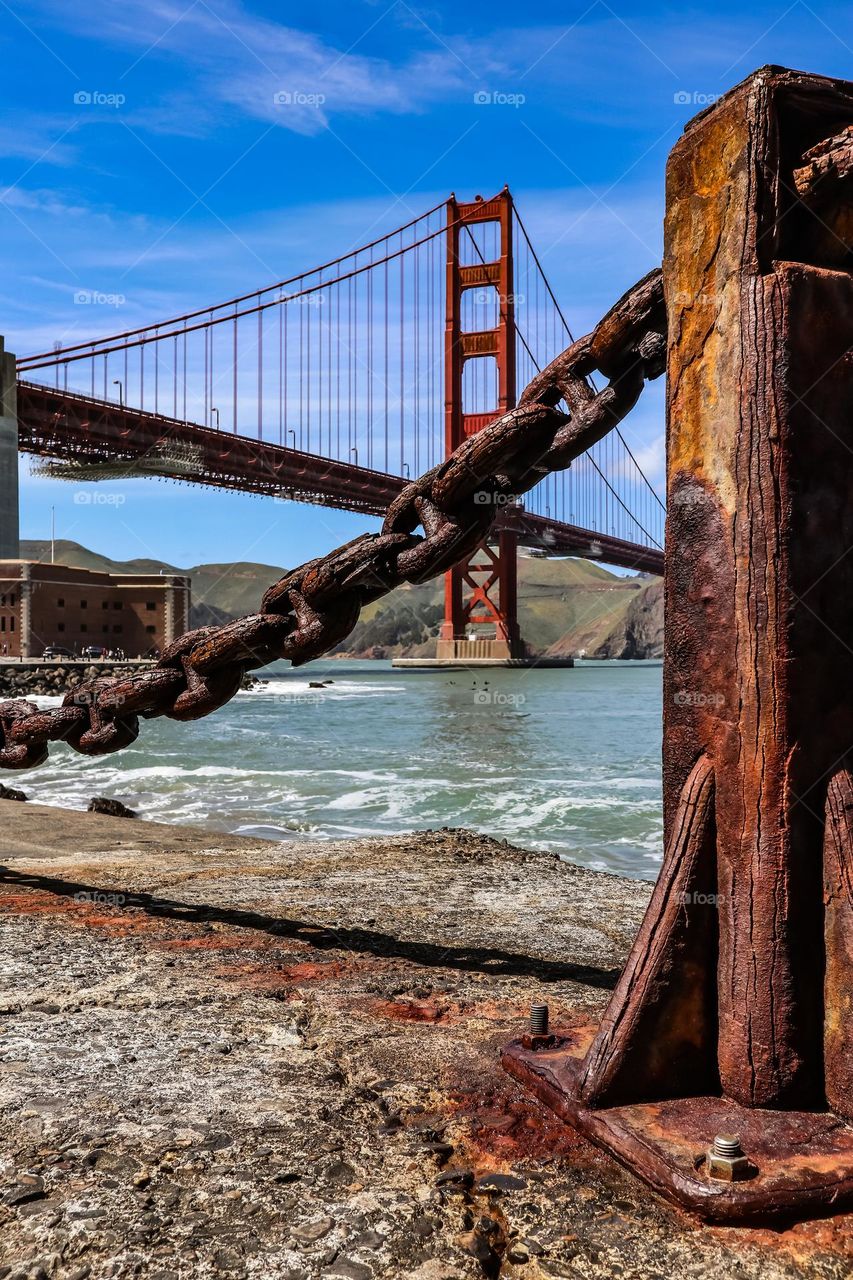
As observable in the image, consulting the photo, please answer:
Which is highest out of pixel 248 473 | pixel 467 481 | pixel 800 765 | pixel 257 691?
pixel 248 473

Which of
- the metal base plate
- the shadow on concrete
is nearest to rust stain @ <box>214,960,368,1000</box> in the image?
the shadow on concrete

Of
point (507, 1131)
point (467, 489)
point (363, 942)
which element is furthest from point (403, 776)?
point (507, 1131)

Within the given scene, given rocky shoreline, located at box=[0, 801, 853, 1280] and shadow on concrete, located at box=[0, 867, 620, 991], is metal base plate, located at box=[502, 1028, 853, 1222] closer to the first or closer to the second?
rocky shoreline, located at box=[0, 801, 853, 1280]

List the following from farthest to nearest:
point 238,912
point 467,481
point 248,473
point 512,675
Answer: point 512,675 < point 248,473 < point 238,912 < point 467,481

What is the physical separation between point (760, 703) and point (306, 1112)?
1070 mm

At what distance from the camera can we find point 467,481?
6.48 ft

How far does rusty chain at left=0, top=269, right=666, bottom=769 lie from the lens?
196 cm

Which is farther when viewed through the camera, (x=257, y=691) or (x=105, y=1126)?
(x=257, y=691)

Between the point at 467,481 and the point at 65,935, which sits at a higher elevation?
the point at 467,481

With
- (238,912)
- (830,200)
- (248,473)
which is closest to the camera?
(830,200)

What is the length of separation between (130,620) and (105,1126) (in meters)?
49.3

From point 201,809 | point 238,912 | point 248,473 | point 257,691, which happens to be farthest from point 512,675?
point 238,912

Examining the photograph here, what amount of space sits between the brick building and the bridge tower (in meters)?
14.8

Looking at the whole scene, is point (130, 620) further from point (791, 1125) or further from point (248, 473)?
point (791, 1125)
